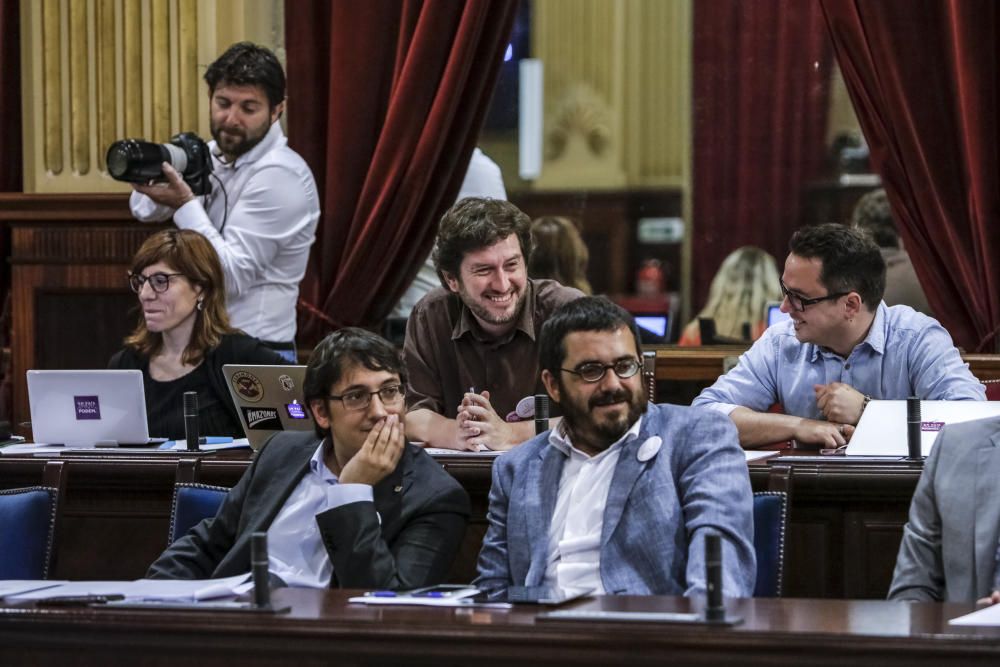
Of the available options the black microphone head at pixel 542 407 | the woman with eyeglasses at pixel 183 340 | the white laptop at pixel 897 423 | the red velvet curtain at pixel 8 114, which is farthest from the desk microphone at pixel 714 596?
the red velvet curtain at pixel 8 114

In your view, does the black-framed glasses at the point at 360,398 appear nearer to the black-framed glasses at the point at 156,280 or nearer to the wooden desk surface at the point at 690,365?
the black-framed glasses at the point at 156,280

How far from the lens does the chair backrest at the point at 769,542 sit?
2928mm

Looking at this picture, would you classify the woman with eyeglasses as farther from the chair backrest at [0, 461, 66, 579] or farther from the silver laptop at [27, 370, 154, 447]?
the chair backrest at [0, 461, 66, 579]

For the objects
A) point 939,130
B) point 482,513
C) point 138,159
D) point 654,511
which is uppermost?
point 939,130

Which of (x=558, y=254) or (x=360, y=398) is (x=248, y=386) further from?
(x=558, y=254)

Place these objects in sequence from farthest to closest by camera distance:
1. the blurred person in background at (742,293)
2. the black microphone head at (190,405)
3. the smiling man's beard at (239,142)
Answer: the blurred person in background at (742,293) < the smiling man's beard at (239,142) < the black microphone head at (190,405)

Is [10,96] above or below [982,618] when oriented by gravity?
above

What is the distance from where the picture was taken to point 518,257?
13.2 feet

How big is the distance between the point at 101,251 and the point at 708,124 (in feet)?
11.5

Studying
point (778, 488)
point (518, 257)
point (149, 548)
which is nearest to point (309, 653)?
point (778, 488)

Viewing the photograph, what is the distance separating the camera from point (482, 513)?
354 centimetres

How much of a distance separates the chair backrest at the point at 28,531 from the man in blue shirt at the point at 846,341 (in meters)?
1.66

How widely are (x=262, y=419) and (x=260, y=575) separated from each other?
1.37 meters

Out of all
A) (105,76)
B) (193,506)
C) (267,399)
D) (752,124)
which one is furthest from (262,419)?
(752,124)
